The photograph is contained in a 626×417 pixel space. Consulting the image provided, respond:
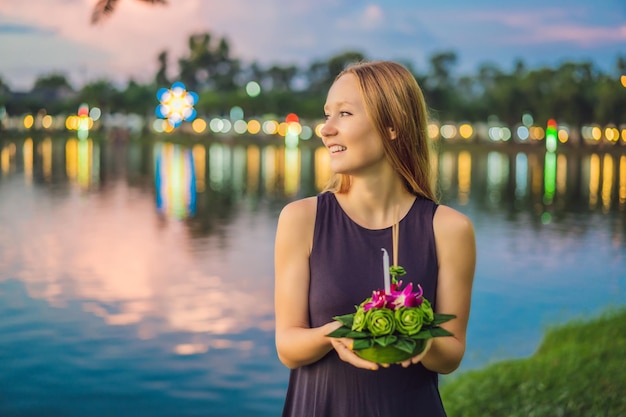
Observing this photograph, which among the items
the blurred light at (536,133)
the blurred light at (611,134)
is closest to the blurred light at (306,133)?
the blurred light at (536,133)

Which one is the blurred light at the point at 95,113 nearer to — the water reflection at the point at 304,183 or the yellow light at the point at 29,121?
the yellow light at the point at 29,121

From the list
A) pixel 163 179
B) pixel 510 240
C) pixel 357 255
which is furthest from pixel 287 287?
pixel 163 179

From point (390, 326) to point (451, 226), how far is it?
41 centimetres

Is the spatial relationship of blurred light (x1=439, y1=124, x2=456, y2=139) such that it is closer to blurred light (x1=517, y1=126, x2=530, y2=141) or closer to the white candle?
blurred light (x1=517, y1=126, x2=530, y2=141)

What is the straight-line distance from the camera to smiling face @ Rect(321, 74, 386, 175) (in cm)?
240

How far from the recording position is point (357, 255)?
236 cm

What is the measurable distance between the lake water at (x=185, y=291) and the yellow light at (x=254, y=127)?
346ft

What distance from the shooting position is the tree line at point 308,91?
318 ft

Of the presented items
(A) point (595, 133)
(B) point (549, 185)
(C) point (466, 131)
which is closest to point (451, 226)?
(B) point (549, 185)

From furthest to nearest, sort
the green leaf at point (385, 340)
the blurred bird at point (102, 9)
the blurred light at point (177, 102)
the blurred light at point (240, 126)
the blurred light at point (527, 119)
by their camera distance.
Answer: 1. the blurred light at point (240, 126)
2. the blurred light at point (527, 119)
3. the blurred light at point (177, 102)
4. the blurred bird at point (102, 9)
5. the green leaf at point (385, 340)

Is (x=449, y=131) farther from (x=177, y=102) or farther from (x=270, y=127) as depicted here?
(x=177, y=102)

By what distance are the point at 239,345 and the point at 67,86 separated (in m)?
150

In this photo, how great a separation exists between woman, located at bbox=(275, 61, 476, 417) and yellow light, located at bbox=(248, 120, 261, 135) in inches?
5212

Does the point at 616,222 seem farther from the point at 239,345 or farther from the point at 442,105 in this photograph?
the point at 442,105
